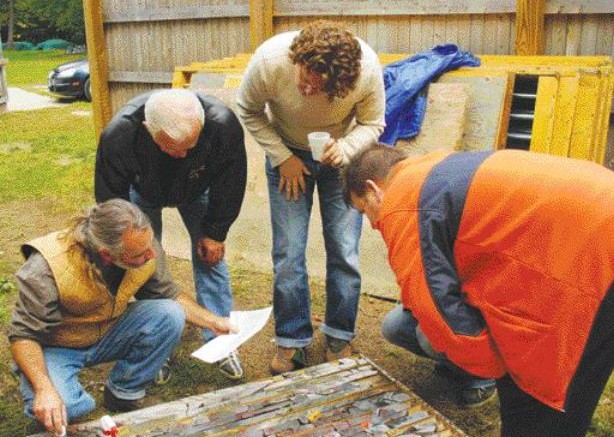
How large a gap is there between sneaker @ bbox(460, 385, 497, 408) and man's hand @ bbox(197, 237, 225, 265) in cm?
132

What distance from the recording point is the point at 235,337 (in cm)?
284

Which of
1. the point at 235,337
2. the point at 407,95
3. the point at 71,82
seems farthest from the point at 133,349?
the point at 71,82

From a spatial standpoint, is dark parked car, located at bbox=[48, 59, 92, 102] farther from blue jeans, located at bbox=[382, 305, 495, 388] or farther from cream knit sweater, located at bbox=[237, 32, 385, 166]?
blue jeans, located at bbox=[382, 305, 495, 388]

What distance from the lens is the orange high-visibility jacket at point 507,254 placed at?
189 centimetres

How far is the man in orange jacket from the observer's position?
189 centimetres

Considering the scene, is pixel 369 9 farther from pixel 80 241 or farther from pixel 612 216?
pixel 612 216

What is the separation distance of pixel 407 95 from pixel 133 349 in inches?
90.6

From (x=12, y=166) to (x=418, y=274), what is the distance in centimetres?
694

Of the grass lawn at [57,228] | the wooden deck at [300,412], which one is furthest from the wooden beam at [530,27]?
the wooden deck at [300,412]

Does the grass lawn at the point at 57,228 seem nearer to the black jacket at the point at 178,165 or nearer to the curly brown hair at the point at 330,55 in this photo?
the black jacket at the point at 178,165

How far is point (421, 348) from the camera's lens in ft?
9.73

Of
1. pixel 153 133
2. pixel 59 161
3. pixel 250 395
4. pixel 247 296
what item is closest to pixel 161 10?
pixel 59 161

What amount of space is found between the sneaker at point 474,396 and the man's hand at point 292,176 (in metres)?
1.19

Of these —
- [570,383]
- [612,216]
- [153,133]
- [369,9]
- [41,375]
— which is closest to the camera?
[612,216]
